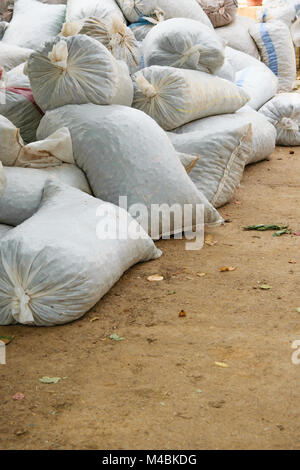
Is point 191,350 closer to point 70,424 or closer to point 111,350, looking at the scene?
point 111,350

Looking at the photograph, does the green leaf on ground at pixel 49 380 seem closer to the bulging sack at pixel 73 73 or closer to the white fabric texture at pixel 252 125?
the bulging sack at pixel 73 73

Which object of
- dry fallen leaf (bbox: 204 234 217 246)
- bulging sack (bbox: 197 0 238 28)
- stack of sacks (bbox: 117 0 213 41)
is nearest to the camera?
dry fallen leaf (bbox: 204 234 217 246)

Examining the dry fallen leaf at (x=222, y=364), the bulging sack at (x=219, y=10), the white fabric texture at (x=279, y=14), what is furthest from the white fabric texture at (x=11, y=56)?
the white fabric texture at (x=279, y=14)

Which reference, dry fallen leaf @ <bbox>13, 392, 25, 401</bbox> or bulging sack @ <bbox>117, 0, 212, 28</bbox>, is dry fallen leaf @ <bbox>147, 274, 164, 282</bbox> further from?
bulging sack @ <bbox>117, 0, 212, 28</bbox>

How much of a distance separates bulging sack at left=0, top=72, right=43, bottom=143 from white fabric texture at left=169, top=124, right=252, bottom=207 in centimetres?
68

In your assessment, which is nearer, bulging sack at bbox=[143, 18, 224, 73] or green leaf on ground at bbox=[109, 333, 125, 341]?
green leaf on ground at bbox=[109, 333, 125, 341]

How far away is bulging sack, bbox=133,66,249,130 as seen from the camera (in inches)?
124

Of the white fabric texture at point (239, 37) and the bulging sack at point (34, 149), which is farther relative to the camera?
the white fabric texture at point (239, 37)

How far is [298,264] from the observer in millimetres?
2482

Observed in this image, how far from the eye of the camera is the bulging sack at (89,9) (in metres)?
3.85

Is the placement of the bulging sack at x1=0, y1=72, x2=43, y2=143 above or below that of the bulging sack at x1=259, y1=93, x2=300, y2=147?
above

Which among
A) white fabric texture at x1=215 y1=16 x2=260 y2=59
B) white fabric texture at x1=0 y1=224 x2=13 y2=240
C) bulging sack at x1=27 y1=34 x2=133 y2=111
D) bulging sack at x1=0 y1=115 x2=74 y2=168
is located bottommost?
white fabric texture at x1=0 y1=224 x2=13 y2=240

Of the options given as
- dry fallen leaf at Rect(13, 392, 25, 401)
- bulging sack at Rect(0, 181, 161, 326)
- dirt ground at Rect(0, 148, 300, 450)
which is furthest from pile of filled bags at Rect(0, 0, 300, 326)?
dry fallen leaf at Rect(13, 392, 25, 401)

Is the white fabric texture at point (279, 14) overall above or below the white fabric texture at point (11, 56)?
below
